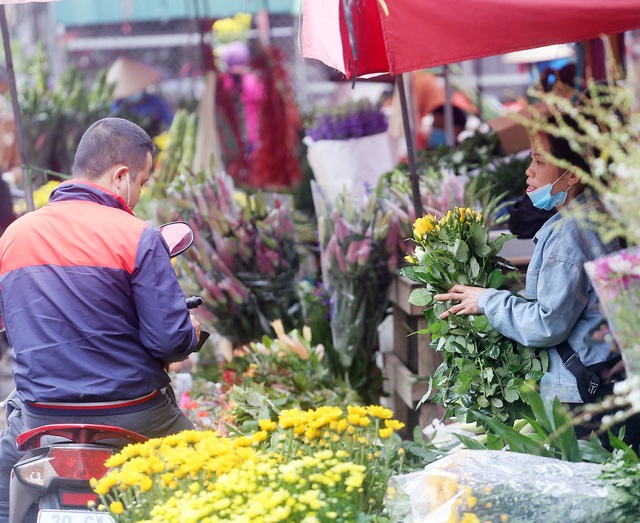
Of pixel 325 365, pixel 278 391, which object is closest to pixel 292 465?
pixel 278 391

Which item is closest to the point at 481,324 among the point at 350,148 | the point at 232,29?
the point at 350,148

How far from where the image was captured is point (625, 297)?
1.86 metres

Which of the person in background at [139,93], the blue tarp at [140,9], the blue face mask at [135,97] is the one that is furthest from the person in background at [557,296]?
the blue face mask at [135,97]

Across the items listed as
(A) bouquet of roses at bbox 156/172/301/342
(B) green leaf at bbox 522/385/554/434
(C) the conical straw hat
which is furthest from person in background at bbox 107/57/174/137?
(B) green leaf at bbox 522/385/554/434

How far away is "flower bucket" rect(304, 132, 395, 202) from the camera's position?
17.7ft

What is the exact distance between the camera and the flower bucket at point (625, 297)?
1839mm

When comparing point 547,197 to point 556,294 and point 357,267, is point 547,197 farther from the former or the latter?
point 357,267

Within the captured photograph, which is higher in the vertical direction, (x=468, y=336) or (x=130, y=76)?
(x=130, y=76)

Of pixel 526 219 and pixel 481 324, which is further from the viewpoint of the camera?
pixel 526 219

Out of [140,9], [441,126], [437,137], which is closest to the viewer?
[437,137]

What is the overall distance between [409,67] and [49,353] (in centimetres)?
138

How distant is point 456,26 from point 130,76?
8.49 meters

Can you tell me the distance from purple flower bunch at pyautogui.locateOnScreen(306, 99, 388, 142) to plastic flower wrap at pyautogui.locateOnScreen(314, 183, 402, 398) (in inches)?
44.8

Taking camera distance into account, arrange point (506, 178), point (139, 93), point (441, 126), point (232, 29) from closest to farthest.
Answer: point (506, 178) → point (441, 126) → point (232, 29) → point (139, 93)
